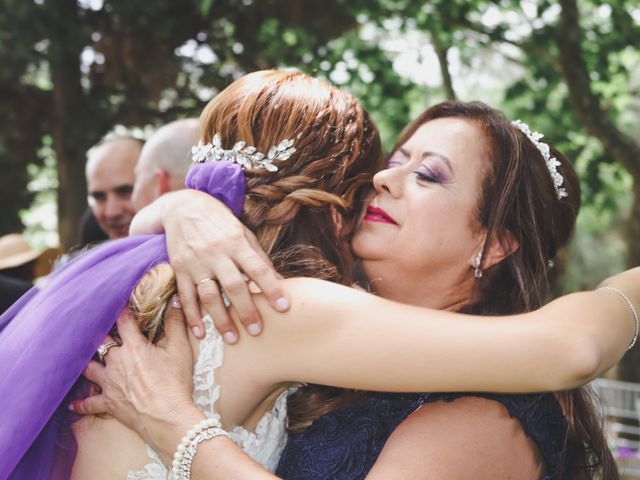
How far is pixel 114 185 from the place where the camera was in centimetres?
574

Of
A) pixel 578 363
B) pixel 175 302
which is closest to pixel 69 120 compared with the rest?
pixel 175 302

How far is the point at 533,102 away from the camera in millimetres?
10133

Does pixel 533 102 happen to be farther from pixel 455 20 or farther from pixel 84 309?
pixel 84 309

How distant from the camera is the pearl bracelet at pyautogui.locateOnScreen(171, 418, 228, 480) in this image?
7.06 feet

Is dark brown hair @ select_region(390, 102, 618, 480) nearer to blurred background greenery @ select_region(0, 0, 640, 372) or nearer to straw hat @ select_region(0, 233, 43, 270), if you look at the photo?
straw hat @ select_region(0, 233, 43, 270)

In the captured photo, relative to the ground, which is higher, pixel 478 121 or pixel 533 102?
pixel 478 121

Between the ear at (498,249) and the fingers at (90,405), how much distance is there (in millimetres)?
1361

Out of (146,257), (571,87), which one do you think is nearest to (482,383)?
(146,257)

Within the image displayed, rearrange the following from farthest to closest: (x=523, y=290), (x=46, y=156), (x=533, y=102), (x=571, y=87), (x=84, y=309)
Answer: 1. (x=46, y=156)
2. (x=533, y=102)
3. (x=571, y=87)
4. (x=523, y=290)
5. (x=84, y=309)

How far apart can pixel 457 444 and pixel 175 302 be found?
90 centimetres

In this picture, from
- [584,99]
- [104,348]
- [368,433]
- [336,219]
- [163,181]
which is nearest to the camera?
[104,348]

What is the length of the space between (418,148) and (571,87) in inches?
239

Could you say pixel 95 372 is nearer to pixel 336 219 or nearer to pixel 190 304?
pixel 190 304

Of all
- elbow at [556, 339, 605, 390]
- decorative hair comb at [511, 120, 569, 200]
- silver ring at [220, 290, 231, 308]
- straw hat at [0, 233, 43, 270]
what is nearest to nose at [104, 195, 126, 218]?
straw hat at [0, 233, 43, 270]
